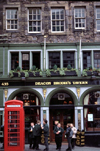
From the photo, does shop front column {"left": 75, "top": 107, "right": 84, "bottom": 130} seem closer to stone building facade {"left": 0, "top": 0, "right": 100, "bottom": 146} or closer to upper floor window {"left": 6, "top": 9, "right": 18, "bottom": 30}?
stone building facade {"left": 0, "top": 0, "right": 100, "bottom": 146}

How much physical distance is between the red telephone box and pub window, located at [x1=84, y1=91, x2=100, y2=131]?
6.90 metres

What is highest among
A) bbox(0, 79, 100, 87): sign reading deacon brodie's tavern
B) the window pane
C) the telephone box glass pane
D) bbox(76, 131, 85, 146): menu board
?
the window pane

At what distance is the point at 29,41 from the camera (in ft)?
67.5

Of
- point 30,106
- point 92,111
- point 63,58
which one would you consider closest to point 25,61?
point 63,58

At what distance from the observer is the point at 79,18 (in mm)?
20859

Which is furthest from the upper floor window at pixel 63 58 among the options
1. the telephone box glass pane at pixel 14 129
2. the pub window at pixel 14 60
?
the telephone box glass pane at pixel 14 129

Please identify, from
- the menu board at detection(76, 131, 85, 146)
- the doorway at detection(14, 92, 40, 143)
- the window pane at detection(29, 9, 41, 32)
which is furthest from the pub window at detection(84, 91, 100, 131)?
the window pane at detection(29, 9, 41, 32)

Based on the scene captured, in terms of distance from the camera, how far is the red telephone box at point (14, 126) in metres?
14.4

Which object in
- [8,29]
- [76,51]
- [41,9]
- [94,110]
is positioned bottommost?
[94,110]

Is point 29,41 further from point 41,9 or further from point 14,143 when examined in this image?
point 14,143

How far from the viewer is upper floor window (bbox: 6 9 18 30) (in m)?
20.8

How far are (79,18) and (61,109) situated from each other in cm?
706

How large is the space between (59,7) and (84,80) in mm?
5948

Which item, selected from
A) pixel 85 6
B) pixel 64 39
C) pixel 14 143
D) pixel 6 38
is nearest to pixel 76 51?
pixel 64 39
